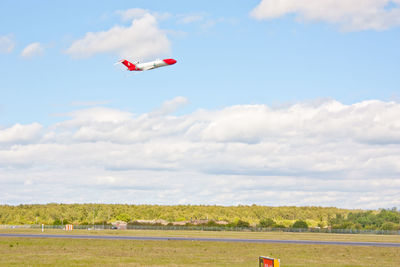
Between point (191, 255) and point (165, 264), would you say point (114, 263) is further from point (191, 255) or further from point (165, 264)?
point (191, 255)

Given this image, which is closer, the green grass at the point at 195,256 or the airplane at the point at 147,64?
the green grass at the point at 195,256

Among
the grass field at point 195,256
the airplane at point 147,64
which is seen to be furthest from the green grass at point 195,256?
the airplane at point 147,64

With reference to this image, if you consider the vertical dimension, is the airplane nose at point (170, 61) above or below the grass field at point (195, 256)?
above

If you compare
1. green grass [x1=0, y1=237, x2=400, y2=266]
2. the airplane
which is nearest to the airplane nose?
the airplane

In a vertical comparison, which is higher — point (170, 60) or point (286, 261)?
point (170, 60)

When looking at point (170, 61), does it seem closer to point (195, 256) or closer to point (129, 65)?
point (129, 65)

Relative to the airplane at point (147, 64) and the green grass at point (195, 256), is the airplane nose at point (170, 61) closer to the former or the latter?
the airplane at point (147, 64)

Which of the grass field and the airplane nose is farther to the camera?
the airplane nose

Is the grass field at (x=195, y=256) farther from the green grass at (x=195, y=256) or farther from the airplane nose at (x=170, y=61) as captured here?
the airplane nose at (x=170, y=61)

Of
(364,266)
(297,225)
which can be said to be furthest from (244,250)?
(297,225)

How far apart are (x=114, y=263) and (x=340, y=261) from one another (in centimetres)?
2253

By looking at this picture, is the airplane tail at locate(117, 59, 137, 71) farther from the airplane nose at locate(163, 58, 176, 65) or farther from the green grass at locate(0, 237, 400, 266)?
the green grass at locate(0, 237, 400, 266)

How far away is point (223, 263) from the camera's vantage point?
52062 millimetres

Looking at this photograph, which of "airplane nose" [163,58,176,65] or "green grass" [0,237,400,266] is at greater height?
"airplane nose" [163,58,176,65]
